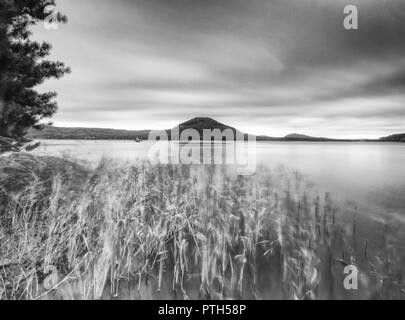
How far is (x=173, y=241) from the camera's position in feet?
17.9

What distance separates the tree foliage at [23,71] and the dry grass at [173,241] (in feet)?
7.97

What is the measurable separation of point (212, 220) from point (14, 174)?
15.3ft

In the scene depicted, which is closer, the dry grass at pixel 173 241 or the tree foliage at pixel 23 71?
the dry grass at pixel 173 241

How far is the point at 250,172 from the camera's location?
8.94 meters

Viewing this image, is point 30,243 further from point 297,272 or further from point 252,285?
point 297,272

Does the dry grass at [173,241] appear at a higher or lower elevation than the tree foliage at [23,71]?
lower

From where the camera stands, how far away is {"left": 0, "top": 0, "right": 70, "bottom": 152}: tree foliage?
8.26 metres

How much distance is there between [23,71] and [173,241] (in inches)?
308

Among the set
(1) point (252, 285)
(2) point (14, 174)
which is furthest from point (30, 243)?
(1) point (252, 285)

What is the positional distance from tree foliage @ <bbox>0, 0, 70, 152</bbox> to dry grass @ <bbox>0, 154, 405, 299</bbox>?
7.97ft

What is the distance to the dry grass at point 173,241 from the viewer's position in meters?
4.65
